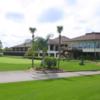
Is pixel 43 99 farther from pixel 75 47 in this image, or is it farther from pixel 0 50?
pixel 0 50

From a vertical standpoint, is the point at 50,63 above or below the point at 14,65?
above

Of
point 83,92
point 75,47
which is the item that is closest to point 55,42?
point 75,47

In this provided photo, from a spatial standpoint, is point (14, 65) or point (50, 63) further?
point (14, 65)

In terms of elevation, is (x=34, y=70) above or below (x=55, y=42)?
below

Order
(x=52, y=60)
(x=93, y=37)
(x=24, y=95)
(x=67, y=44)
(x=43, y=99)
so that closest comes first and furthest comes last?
(x=43, y=99), (x=24, y=95), (x=52, y=60), (x=93, y=37), (x=67, y=44)

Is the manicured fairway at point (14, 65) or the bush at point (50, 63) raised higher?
the bush at point (50, 63)

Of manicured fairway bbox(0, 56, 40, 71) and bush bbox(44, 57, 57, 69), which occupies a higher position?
bush bbox(44, 57, 57, 69)

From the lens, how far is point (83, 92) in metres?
14.2

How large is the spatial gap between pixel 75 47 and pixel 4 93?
201 ft

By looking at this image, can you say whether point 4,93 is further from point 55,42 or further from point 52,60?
point 55,42

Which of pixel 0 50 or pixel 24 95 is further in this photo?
pixel 0 50

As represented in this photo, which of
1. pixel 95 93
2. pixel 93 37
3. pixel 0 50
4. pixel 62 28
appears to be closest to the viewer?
pixel 95 93

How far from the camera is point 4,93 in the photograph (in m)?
13.4

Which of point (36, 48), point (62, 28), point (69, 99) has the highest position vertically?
point (62, 28)
